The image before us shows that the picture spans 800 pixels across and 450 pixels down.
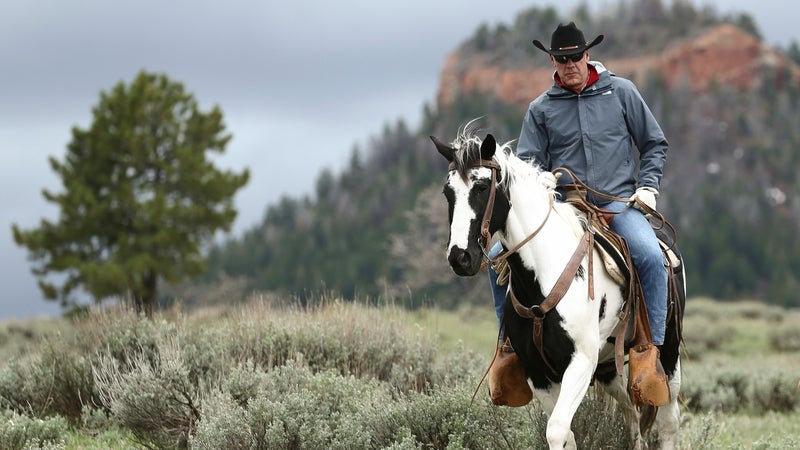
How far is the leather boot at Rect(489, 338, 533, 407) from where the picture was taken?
20.6 ft

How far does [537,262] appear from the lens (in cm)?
580

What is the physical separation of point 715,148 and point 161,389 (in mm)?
120157

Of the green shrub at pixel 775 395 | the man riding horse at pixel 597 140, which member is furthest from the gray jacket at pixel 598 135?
the green shrub at pixel 775 395

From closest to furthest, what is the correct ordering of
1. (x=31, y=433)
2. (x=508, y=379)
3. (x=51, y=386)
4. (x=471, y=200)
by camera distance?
(x=471, y=200)
(x=508, y=379)
(x=31, y=433)
(x=51, y=386)

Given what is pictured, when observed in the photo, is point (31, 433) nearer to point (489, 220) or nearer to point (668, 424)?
point (489, 220)

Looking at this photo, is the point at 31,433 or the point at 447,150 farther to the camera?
the point at 31,433

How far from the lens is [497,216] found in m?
5.58

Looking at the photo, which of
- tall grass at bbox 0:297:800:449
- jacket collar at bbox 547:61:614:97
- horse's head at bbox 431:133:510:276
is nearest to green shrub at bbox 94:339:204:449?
tall grass at bbox 0:297:800:449

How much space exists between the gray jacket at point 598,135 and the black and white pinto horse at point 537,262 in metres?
0.48

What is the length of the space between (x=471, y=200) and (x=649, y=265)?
152cm

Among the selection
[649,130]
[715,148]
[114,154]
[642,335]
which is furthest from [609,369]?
[715,148]

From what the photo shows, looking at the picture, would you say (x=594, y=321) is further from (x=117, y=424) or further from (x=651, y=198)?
(x=117, y=424)

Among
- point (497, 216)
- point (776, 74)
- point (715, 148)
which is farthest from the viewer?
point (776, 74)

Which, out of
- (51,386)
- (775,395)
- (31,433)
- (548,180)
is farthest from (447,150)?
(775,395)
